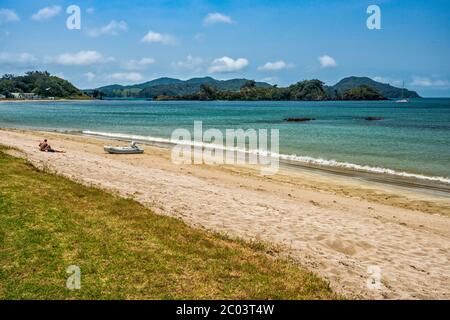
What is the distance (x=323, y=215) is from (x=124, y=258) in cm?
830

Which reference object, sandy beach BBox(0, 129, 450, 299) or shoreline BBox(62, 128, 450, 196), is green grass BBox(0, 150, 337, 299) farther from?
shoreline BBox(62, 128, 450, 196)

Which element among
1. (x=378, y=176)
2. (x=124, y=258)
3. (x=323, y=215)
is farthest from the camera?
(x=378, y=176)

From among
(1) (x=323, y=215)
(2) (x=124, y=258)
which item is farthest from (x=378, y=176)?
(2) (x=124, y=258)

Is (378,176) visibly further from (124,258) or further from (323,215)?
(124,258)

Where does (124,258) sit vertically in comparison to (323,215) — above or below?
above

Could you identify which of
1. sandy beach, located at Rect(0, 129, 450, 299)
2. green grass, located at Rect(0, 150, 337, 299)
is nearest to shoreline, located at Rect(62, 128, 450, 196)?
sandy beach, located at Rect(0, 129, 450, 299)

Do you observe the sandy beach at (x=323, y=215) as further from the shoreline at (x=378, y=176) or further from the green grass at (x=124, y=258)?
the green grass at (x=124, y=258)

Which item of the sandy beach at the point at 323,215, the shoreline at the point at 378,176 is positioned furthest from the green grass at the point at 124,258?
the shoreline at the point at 378,176

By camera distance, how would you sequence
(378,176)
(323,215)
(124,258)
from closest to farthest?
(124,258) → (323,215) → (378,176)

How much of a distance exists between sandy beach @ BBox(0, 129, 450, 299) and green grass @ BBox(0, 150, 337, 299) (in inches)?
46.7

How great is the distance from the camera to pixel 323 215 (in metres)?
15.1
